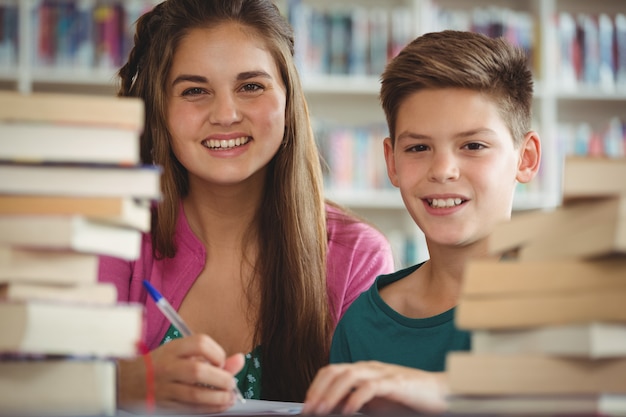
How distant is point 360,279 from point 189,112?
1.51 feet

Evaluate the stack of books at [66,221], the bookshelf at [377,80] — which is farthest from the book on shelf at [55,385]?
the bookshelf at [377,80]

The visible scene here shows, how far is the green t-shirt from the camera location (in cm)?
123

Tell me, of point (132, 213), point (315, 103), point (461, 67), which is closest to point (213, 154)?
point (461, 67)

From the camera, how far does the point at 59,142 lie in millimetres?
736

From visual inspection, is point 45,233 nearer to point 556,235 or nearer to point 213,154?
point 556,235

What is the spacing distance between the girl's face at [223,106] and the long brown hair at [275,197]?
0.03 metres

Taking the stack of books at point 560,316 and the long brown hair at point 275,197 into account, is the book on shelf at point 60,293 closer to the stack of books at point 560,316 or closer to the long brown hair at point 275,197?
the stack of books at point 560,316

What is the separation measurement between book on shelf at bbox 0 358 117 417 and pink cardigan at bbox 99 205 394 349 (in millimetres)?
808

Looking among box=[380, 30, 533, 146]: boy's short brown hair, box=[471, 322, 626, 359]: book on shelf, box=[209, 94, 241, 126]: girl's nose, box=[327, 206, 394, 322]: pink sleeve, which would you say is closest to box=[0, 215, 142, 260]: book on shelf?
box=[471, 322, 626, 359]: book on shelf

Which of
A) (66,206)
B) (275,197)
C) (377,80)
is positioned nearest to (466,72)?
Answer: (275,197)

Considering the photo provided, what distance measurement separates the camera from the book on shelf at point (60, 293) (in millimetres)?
729

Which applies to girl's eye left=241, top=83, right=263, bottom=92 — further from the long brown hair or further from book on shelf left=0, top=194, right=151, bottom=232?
book on shelf left=0, top=194, right=151, bottom=232

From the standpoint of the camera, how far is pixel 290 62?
66.1 inches

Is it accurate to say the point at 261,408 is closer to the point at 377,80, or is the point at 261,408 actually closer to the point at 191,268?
the point at 191,268
